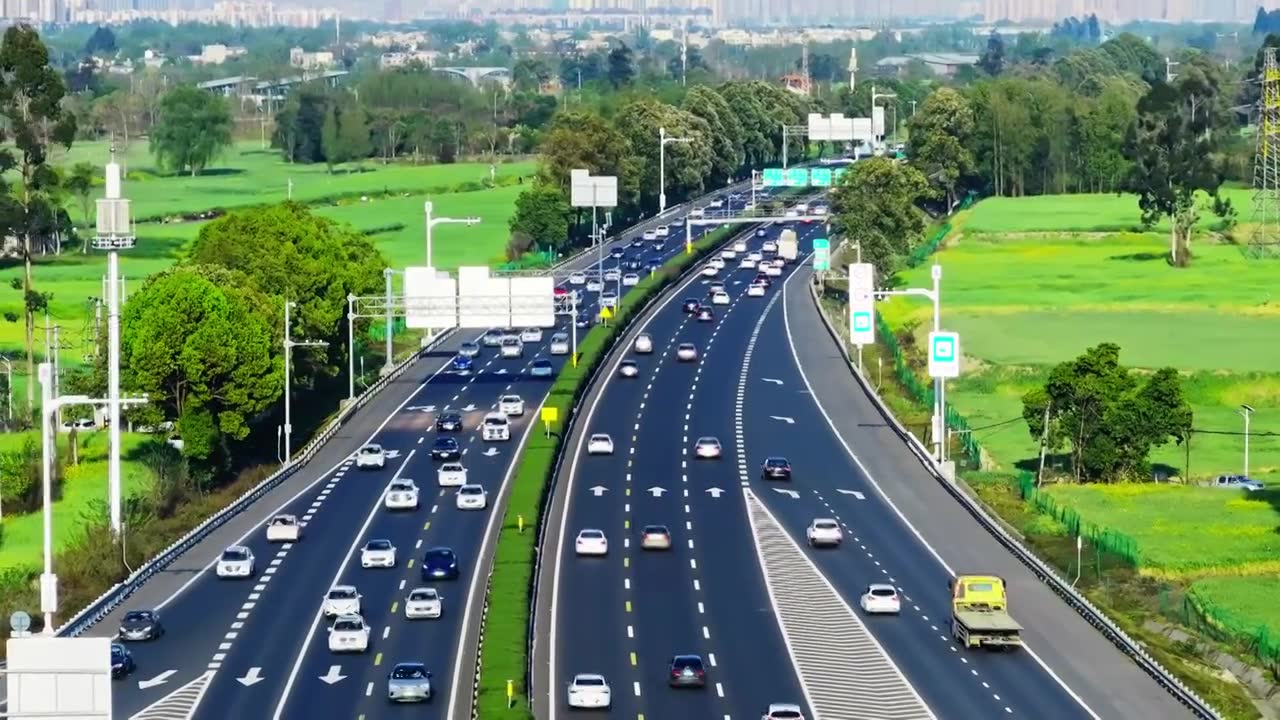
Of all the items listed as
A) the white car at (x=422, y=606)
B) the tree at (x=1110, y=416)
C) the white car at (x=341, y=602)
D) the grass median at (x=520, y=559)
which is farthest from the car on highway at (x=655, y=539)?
the tree at (x=1110, y=416)

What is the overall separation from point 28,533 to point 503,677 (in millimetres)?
40781

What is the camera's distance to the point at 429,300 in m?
134

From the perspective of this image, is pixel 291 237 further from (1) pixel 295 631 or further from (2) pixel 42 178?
(1) pixel 295 631

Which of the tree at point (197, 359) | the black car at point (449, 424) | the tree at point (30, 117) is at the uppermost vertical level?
the tree at point (30, 117)

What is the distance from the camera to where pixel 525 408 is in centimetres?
12488

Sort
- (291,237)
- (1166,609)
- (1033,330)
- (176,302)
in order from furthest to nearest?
1. (1033,330)
2. (291,237)
3. (176,302)
4. (1166,609)

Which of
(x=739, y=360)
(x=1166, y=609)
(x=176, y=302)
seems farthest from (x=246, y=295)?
(x=1166, y=609)

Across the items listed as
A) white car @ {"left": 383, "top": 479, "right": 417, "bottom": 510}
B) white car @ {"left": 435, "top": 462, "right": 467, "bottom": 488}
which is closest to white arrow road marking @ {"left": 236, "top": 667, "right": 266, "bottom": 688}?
white car @ {"left": 383, "top": 479, "right": 417, "bottom": 510}

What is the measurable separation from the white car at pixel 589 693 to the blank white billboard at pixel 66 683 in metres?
25.1

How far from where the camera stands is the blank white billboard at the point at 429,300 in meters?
134

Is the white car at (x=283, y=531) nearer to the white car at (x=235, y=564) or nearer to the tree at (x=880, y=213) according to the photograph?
the white car at (x=235, y=564)

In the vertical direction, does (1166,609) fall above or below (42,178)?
below

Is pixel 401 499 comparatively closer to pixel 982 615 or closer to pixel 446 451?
pixel 446 451

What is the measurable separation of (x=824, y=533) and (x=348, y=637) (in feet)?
78.0
